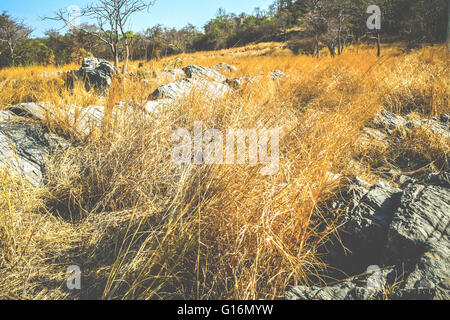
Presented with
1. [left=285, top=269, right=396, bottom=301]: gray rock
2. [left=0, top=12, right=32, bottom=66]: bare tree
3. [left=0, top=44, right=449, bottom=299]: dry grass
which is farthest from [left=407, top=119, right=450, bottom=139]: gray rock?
[left=0, top=12, right=32, bottom=66]: bare tree

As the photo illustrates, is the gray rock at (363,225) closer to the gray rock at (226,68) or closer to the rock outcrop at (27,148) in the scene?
the rock outcrop at (27,148)

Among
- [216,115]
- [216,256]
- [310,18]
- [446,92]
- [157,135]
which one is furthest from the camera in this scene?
[310,18]

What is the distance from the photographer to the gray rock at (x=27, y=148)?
5.07 ft

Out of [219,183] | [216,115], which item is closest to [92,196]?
[219,183]

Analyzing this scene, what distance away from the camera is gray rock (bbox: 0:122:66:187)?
5.07 feet

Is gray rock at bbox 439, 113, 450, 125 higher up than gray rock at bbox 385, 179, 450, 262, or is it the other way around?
gray rock at bbox 439, 113, 450, 125

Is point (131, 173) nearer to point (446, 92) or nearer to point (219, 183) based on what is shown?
point (219, 183)

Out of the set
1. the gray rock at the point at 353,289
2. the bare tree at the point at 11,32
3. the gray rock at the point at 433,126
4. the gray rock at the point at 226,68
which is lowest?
the gray rock at the point at 353,289

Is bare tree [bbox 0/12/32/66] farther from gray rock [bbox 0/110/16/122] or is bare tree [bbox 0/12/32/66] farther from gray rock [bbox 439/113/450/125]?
gray rock [bbox 439/113/450/125]

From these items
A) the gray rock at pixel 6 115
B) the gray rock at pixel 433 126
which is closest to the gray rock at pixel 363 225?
the gray rock at pixel 433 126

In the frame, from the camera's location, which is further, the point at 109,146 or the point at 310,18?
the point at 310,18

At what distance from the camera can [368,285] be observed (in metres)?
0.88
